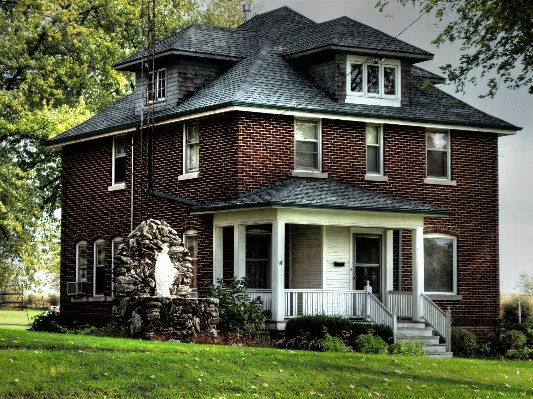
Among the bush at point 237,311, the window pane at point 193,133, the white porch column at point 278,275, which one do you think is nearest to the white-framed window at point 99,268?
the window pane at point 193,133

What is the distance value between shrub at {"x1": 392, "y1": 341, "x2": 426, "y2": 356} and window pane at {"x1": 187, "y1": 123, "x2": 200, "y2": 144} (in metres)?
9.26

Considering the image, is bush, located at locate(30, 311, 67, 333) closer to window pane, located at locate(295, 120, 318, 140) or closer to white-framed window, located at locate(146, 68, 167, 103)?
white-framed window, located at locate(146, 68, 167, 103)

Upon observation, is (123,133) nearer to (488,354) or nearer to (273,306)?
(273,306)

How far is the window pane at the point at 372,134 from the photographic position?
34.4 metres

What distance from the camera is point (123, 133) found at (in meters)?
36.7

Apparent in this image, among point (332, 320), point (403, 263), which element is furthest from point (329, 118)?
point (332, 320)

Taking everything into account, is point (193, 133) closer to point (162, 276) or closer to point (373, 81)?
point (373, 81)

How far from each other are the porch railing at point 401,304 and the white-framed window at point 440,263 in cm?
247

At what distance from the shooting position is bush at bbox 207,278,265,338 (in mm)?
27891

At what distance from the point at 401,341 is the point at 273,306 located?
3580 mm

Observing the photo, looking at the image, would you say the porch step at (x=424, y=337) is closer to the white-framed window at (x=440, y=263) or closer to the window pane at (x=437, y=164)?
the white-framed window at (x=440, y=263)

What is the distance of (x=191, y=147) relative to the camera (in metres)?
34.1

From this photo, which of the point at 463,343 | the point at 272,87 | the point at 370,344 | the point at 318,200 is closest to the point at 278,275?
the point at 318,200

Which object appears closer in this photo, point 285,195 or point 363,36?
point 285,195
